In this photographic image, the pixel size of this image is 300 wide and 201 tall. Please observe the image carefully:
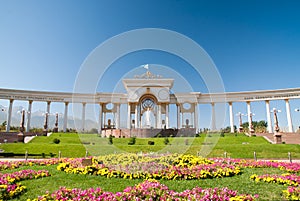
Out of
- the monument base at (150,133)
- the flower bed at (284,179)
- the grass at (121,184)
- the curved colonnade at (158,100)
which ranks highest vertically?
the curved colonnade at (158,100)

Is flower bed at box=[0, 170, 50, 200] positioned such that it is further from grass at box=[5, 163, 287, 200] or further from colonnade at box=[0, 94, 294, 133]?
colonnade at box=[0, 94, 294, 133]

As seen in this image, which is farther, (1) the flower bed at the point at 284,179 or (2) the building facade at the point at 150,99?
(2) the building facade at the point at 150,99

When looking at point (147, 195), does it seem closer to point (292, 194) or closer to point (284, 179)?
point (292, 194)

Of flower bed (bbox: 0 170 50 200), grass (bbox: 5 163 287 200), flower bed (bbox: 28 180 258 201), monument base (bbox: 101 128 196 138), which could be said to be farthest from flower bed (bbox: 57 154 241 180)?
monument base (bbox: 101 128 196 138)

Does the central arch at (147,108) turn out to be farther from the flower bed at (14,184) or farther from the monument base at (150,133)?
the flower bed at (14,184)

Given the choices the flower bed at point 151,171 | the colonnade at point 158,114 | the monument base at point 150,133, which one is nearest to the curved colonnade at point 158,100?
the colonnade at point 158,114

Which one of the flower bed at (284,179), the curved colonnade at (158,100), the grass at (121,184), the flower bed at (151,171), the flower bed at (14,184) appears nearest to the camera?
the flower bed at (14,184)

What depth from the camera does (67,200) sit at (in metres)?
4.58

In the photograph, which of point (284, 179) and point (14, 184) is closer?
point (14, 184)

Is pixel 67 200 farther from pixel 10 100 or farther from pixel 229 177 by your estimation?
pixel 10 100

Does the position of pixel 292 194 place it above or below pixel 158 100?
Answer: below

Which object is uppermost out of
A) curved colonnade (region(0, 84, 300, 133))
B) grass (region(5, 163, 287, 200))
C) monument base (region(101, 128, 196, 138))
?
curved colonnade (region(0, 84, 300, 133))

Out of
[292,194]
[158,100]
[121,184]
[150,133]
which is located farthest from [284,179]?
[158,100]

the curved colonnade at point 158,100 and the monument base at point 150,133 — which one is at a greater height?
the curved colonnade at point 158,100
